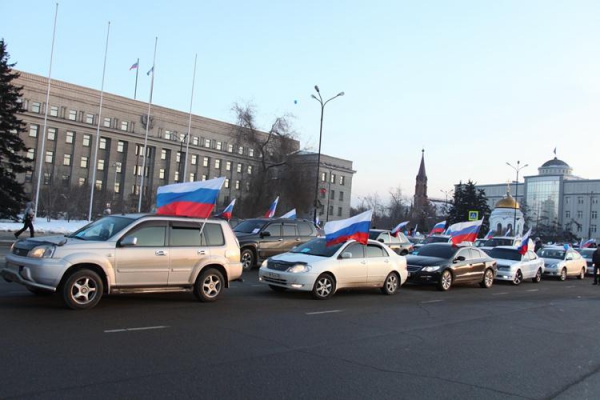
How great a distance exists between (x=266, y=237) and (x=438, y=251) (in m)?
5.98

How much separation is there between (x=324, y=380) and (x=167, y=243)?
5.40m

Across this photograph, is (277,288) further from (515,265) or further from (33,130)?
(33,130)

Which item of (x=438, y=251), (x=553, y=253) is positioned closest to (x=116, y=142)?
(x=553, y=253)

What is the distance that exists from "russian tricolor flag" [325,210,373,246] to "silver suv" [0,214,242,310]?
326cm

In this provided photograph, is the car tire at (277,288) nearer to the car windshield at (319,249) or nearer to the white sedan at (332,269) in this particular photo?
the white sedan at (332,269)

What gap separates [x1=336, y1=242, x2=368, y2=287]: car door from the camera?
13.5 m

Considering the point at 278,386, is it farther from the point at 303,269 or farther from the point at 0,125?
the point at 0,125

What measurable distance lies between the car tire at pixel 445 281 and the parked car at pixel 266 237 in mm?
5294

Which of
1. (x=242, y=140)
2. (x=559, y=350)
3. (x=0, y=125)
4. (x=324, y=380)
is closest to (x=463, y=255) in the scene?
(x=559, y=350)

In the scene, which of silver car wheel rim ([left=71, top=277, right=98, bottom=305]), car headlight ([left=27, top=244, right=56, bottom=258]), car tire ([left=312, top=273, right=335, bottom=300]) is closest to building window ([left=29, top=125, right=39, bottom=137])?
car tire ([left=312, top=273, right=335, bottom=300])

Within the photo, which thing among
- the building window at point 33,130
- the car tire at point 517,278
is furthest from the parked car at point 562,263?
the building window at point 33,130

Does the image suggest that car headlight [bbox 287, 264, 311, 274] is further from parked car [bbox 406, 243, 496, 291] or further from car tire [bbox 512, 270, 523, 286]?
car tire [bbox 512, 270, 523, 286]

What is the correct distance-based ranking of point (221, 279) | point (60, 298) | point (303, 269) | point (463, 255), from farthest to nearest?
1. point (463, 255)
2. point (303, 269)
3. point (221, 279)
4. point (60, 298)

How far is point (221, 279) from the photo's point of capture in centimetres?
1136
